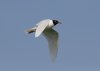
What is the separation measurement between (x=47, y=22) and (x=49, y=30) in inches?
77.4

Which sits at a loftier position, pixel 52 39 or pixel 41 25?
pixel 52 39

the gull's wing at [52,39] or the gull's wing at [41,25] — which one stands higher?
the gull's wing at [52,39]

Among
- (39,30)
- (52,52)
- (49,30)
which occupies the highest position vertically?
(49,30)

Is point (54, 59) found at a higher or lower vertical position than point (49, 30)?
lower

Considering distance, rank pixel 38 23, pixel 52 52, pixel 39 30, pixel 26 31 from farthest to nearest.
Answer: pixel 52 52
pixel 26 31
pixel 38 23
pixel 39 30

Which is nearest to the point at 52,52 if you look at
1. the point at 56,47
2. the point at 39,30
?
the point at 56,47

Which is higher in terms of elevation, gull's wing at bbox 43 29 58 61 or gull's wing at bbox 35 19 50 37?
gull's wing at bbox 43 29 58 61

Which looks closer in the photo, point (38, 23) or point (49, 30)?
point (38, 23)

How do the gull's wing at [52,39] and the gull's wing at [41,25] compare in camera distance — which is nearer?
the gull's wing at [41,25]

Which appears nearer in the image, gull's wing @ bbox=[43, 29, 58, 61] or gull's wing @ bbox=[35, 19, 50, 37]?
gull's wing @ bbox=[35, 19, 50, 37]

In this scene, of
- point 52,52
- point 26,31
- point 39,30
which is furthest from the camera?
point 52,52

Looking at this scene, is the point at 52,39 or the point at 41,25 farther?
the point at 52,39

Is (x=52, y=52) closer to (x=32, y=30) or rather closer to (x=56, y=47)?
(x=56, y=47)

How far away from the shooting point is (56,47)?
14.6 m
